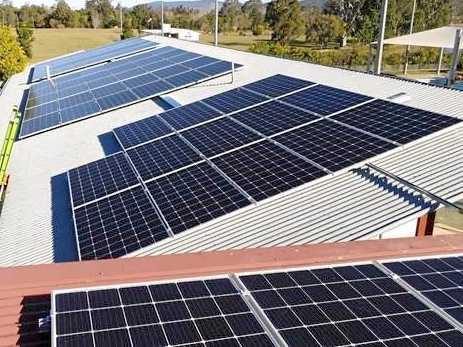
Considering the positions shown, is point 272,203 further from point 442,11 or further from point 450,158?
point 442,11

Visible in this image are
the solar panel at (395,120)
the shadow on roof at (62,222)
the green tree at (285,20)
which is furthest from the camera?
the green tree at (285,20)

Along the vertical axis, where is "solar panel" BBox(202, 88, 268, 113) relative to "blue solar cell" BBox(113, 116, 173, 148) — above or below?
above

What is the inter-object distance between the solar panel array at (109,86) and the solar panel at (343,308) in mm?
18889

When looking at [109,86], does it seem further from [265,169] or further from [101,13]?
[101,13]

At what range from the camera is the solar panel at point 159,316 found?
6.59m

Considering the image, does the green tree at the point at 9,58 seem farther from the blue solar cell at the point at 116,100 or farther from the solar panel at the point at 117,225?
the solar panel at the point at 117,225

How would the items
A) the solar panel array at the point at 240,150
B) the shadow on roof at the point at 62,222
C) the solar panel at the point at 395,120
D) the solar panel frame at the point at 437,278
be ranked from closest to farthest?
the solar panel frame at the point at 437,278
the shadow on roof at the point at 62,222
the solar panel array at the point at 240,150
the solar panel at the point at 395,120

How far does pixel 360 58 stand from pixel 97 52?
42678 millimetres

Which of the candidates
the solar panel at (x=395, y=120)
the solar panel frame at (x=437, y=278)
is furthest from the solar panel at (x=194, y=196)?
the solar panel at (x=395, y=120)

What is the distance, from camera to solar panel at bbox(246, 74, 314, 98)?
2089 centimetres

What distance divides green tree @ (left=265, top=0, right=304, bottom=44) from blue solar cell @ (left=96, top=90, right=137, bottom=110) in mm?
75990

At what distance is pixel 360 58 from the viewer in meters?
75.4

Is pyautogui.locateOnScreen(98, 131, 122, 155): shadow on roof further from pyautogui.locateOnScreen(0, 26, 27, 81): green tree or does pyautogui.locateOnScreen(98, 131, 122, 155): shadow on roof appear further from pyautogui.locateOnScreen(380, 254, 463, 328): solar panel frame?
pyautogui.locateOnScreen(0, 26, 27, 81): green tree

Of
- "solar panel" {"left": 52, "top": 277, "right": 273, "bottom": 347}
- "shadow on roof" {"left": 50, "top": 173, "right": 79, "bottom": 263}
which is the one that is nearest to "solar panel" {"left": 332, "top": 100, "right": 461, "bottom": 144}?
"solar panel" {"left": 52, "top": 277, "right": 273, "bottom": 347}
